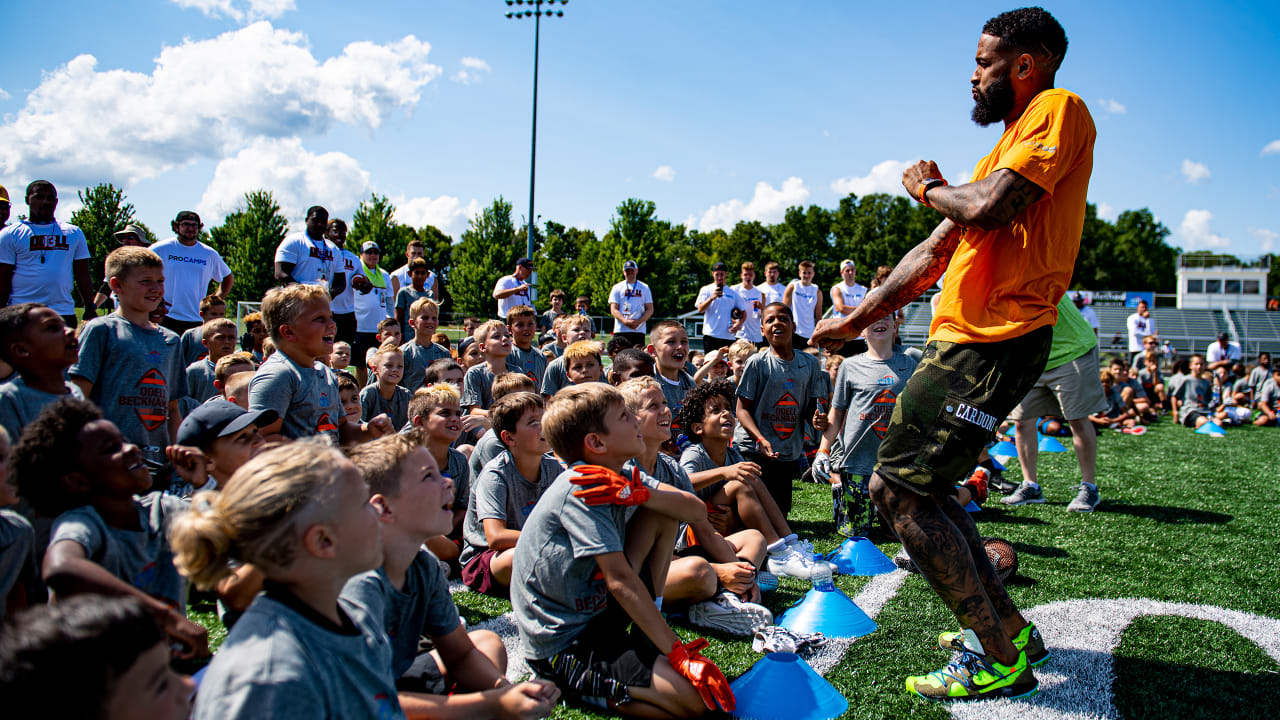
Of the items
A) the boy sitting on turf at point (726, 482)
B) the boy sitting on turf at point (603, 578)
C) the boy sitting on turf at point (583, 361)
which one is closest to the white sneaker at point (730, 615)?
the boy sitting on turf at point (603, 578)

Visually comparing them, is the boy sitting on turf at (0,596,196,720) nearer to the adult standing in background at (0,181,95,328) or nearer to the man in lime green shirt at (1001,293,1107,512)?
the man in lime green shirt at (1001,293,1107,512)

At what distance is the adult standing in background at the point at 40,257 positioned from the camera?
6613 millimetres

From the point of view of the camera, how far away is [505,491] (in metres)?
4.27

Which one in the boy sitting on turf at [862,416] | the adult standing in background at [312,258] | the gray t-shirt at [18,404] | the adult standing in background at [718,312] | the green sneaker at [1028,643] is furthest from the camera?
the adult standing in background at [718,312]

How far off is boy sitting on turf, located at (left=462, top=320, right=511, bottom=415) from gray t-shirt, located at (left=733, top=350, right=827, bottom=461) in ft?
7.27

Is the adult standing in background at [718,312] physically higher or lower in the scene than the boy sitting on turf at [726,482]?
higher

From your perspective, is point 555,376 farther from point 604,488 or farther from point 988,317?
point 988,317

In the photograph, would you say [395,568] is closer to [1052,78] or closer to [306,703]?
[306,703]

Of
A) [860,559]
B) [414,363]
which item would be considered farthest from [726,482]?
[414,363]

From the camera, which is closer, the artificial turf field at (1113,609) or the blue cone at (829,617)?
the artificial turf field at (1113,609)

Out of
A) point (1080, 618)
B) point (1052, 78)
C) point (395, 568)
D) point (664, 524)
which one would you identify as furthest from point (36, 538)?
point (1080, 618)

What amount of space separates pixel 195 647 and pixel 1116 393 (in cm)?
1537

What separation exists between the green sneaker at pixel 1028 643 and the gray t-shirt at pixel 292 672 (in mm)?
2498

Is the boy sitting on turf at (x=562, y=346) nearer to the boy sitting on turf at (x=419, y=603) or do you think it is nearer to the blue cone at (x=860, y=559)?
the blue cone at (x=860, y=559)
